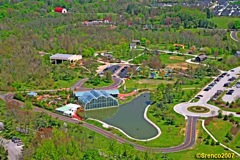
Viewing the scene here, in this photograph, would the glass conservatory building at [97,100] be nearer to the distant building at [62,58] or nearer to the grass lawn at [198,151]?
the grass lawn at [198,151]

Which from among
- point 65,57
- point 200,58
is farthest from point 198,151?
point 65,57

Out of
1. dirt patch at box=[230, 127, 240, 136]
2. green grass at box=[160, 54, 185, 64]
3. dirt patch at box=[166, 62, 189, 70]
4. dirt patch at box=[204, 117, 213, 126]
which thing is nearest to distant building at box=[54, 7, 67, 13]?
green grass at box=[160, 54, 185, 64]

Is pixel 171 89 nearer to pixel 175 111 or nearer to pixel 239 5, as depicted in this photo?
pixel 175 111

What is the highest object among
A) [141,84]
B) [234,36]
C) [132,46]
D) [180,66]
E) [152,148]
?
[234,36]

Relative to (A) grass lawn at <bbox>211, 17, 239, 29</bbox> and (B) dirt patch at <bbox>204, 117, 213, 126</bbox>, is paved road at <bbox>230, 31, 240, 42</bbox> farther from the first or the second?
(B) dirt patch at <bbox>204, 117, 213, 126</bbox>

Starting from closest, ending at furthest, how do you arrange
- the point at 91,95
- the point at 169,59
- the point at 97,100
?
the point at 97,100 < the point at 91,95 < the point at 169,59

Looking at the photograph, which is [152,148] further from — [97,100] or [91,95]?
[91,95]
